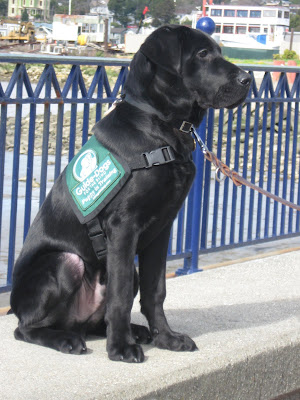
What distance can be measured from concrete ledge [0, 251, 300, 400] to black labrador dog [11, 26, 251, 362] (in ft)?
0.36

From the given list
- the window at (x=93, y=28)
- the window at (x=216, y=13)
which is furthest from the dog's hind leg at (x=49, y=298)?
the window at (x=216, y=13)

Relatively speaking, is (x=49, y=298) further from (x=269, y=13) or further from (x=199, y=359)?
(x=269, y=13)

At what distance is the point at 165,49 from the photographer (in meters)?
2.81

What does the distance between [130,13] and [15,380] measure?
137 m

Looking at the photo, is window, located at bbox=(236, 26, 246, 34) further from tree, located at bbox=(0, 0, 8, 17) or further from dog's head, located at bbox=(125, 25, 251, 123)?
dog's head, located at bbox=(125, 25, 251, 123)

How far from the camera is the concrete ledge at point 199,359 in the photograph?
273cm

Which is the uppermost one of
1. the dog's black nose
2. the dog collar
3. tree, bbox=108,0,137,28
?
tree, bbox=108,0,137,28

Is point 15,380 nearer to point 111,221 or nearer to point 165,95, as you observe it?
point 111,221

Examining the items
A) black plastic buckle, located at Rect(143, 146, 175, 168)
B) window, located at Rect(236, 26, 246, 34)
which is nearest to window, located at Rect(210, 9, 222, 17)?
window, located at Rect(236, 26, 246, 34)

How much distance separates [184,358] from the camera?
3.04 metres

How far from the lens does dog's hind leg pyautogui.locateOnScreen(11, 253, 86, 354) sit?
294 centimetres

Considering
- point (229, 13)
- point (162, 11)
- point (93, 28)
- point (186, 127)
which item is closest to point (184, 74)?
point (186, 127)

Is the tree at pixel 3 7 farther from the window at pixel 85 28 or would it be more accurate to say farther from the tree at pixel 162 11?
the window at pixel 85 28

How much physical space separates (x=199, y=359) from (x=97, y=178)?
0.88 m
